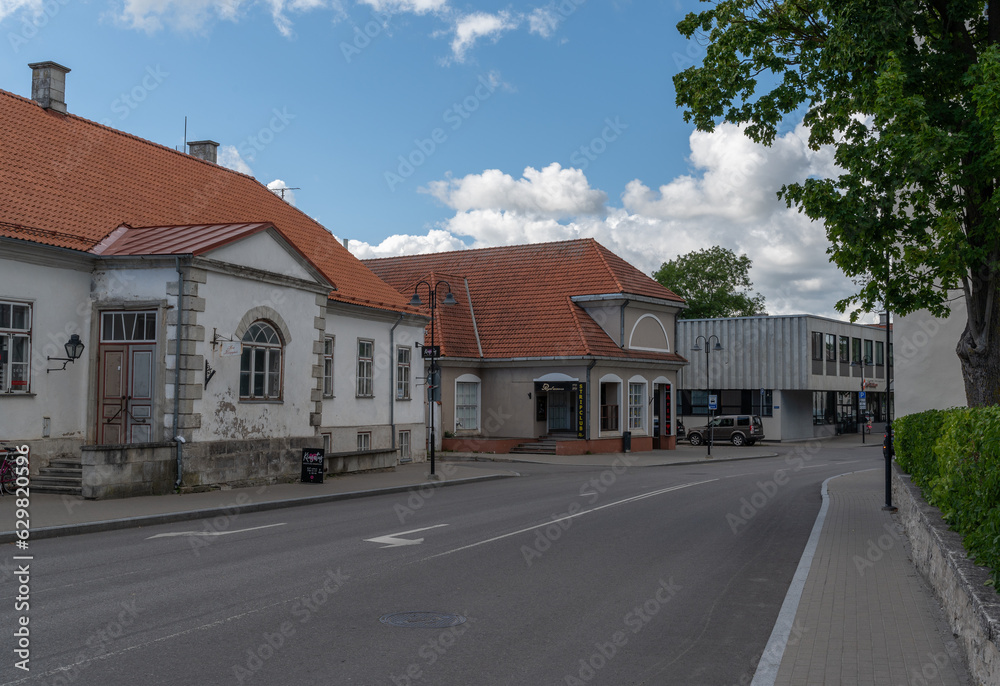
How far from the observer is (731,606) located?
8.77 m

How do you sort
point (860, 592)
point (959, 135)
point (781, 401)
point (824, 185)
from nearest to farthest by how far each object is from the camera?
point (860, 592) → point (959, 135) → point (824, 185) → point (781, 401)

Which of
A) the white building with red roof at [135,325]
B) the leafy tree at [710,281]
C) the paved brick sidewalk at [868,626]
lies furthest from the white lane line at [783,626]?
the leafy tree at [710,281]

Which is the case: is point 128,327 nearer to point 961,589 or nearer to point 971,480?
point 971,480

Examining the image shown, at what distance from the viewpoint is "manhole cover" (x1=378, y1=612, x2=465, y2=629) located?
7738 mm

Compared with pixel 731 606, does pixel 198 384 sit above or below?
above

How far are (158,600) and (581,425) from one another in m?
28.9

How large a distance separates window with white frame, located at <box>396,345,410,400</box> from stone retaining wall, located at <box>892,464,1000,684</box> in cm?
2078

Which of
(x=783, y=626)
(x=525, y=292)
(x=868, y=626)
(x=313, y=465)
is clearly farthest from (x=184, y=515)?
(x=525, y=292)

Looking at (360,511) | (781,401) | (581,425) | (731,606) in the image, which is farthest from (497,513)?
(781,401)

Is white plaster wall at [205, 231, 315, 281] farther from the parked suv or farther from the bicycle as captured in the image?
the parked suv

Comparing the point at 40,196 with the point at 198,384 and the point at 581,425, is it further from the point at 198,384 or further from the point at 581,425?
the point at 581,425

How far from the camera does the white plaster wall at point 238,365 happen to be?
61.9ft

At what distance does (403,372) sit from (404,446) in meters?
2.55

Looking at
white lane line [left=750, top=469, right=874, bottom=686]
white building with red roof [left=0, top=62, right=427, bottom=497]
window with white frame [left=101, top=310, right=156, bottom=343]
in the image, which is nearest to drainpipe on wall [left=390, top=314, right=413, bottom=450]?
white building with red roof [left=0, top=62, right=427, bottom=497]
